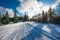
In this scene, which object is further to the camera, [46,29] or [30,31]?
[46,29]

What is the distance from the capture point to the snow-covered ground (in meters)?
2.93

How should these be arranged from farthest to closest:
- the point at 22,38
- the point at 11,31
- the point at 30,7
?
the point at 30,7 < the point at 11,31 < the point at 22,38

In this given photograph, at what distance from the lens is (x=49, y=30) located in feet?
10.8

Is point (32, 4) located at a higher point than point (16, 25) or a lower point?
higher

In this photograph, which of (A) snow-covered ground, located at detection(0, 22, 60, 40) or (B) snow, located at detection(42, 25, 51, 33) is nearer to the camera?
(A) snow-covered ground, located at detection(0, 22, 60, 40)

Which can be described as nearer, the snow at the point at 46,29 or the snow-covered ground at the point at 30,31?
the snow-covered ground at the point at 30,31

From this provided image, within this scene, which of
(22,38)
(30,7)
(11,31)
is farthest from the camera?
(30,7)

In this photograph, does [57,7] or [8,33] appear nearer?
[8,33]

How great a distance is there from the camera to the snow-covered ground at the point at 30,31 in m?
2.93

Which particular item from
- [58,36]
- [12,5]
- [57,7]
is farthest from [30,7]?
[58,36]

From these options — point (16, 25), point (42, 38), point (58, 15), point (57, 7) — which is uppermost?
point (57, 7)

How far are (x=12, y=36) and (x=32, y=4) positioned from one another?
985 millimetres

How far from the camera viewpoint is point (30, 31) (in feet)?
10.5

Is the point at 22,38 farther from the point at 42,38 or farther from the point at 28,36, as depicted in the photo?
the point at 42,38
